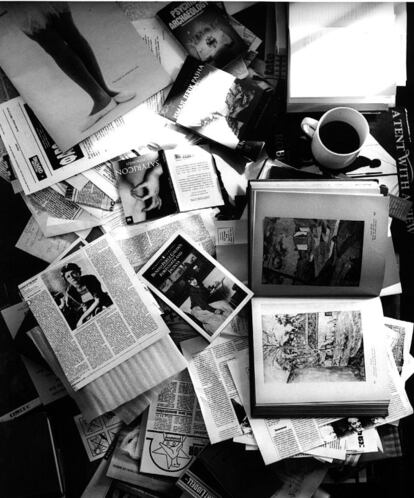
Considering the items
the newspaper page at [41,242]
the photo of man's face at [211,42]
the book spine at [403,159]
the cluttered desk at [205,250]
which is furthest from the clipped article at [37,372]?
the book spine at [403,159]

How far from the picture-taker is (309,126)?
3.21 ft

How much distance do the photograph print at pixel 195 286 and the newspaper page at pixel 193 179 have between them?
8 cm

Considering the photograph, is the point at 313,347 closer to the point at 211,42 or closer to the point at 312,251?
the point at 312,251

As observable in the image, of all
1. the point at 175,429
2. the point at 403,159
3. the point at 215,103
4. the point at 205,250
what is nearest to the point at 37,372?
the point at 175,429

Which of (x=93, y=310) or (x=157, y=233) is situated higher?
(x=157, y=233)

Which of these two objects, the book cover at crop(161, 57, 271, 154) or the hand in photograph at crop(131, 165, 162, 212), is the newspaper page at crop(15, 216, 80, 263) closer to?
the hand in photograph at crop(131, 165, 162, 212)

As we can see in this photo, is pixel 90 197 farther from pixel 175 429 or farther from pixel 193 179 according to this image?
pixel 175 429

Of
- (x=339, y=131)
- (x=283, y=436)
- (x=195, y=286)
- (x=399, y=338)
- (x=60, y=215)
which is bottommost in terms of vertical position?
(x=283, y=436)

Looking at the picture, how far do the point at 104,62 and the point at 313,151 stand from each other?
0.47 m

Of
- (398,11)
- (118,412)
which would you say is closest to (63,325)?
(118,412)

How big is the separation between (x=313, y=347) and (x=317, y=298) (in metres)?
0.10

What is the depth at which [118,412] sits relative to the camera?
101 centimetres

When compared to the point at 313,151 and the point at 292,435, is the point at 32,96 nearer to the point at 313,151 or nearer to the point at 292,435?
the point at 313,151

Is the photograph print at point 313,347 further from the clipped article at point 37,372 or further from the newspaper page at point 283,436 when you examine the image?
the clipped article at point 37,372
